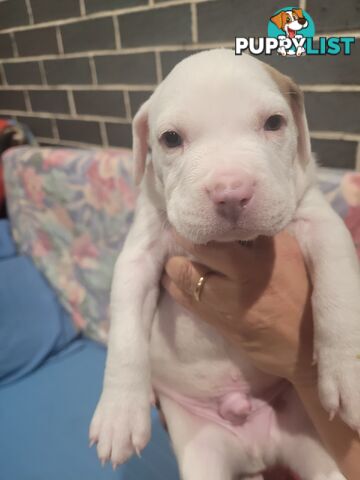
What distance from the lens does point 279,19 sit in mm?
1498

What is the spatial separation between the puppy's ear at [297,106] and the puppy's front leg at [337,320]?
0.21 metres

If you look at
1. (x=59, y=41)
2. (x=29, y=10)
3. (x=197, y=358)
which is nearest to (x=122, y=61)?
(x=59, y=41)

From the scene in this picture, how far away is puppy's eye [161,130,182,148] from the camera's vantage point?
3.27 feet

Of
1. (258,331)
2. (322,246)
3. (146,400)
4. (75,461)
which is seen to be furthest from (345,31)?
(75,461)

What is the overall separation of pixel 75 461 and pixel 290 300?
47.5 inches

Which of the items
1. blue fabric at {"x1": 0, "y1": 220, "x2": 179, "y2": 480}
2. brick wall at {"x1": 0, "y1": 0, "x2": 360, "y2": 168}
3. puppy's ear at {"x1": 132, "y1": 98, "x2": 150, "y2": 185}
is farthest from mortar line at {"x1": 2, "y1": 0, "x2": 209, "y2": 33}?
blue fabric at {"x1": 0, "y1": 220, "x2": 179, "y2": 480}

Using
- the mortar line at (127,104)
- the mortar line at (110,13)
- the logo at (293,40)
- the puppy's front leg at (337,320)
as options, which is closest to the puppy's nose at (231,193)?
the puppy's front leg at (337,320)

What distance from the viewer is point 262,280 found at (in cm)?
106

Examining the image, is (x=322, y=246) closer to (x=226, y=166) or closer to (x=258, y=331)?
(x=258, y=331)

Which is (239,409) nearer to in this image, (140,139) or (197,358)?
(197,358)

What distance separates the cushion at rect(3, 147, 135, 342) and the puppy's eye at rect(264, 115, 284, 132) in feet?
3.71

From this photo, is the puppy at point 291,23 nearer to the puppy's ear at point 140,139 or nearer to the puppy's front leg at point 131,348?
the puppy's ear at point 140,139

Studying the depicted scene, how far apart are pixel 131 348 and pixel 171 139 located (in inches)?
20.8

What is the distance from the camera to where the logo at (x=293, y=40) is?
145 cm
